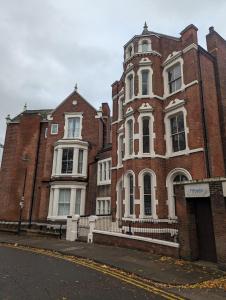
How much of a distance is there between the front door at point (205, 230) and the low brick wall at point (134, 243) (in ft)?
3.47

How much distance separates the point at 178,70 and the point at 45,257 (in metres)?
14.4

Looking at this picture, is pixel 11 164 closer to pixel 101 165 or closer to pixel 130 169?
pixel 101 165

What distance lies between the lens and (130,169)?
54.5 feet

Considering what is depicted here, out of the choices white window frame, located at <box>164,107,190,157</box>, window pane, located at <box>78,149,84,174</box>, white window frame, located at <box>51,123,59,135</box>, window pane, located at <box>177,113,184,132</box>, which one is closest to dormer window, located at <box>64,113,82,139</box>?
white window frame, located at <box>51,123,59,135</box>

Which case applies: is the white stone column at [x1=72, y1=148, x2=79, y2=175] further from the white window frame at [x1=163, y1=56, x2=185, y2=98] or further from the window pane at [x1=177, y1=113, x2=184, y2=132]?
the window pane at [x1=177, y1=113, x2=184, y2=132]

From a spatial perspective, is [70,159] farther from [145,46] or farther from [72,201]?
[145,46]

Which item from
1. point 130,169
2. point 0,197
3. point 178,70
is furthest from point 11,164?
point 178,70

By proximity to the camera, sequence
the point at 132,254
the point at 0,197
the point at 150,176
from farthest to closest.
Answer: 1. the point at 0,197
2. the point at 150,176
3. the point at 132,254

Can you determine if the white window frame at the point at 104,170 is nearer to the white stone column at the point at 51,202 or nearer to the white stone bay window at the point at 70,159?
the white stone bay window at the point at 70,159

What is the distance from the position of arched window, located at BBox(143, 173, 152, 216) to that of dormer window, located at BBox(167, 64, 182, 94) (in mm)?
6429

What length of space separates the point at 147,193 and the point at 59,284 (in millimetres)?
9427

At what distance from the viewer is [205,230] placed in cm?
1021

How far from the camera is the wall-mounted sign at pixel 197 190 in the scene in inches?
394

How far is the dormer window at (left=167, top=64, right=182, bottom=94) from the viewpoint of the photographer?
57.0 ft
